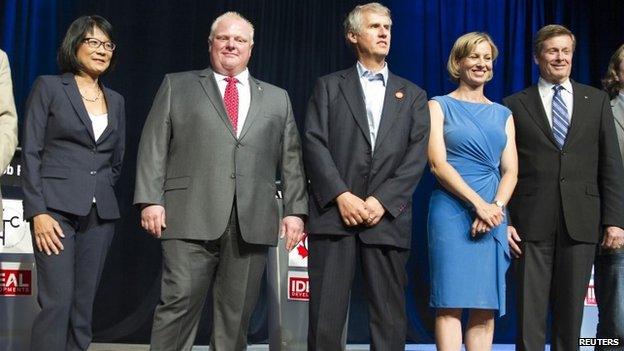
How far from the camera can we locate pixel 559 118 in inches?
141

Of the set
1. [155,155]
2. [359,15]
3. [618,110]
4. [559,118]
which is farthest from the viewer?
[618,110]

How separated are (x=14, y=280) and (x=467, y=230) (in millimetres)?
2015

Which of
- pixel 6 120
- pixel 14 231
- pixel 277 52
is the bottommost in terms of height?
pixel 14 231

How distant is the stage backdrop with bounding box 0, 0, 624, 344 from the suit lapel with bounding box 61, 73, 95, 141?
8.15 ft

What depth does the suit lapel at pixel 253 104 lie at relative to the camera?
3.17m

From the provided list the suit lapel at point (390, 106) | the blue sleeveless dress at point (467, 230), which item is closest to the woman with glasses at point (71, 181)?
the suit lapel at point (390, 106)

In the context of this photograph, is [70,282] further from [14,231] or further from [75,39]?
[75,39]

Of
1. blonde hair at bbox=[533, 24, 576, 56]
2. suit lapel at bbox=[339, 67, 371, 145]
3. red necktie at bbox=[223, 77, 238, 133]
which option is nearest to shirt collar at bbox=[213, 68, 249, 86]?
red necktie at bbox=[223, 77, 238, 133]

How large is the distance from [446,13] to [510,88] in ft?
2.65

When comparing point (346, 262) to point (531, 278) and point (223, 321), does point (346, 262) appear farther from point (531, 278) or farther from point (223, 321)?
point (531, 278)

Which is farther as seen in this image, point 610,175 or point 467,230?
point 610,175

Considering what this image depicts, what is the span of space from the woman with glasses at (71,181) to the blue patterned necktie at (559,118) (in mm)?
1873

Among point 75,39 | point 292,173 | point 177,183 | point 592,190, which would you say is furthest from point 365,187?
point 75,39

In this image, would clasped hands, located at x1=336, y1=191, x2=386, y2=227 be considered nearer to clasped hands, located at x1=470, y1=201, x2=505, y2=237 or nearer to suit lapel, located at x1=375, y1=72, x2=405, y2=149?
suit lapel, located at x1=375, y1=72, x2=405, y2=149
